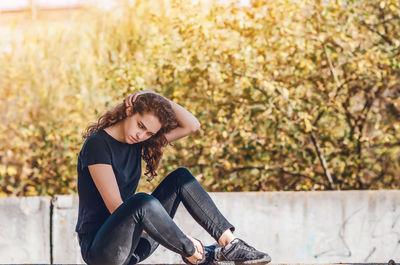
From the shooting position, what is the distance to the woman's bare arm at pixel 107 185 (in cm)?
352

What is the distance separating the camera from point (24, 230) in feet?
19.1

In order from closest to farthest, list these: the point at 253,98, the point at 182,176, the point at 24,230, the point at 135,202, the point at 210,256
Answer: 1. the point at 135,202
2. the point at 210,256
3. the point at 182,176
4. the point at 24,230
5. the point at 253,98

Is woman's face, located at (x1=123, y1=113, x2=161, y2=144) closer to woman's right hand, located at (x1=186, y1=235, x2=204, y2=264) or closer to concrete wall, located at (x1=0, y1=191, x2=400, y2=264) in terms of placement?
woman's right hand, located at (x1=186, y1=235, x2=204, y2=264)

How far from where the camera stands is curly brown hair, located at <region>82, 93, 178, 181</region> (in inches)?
148

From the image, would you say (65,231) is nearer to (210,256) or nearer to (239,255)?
(210,256)

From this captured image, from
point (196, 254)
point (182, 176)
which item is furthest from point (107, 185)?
point (196, 254)

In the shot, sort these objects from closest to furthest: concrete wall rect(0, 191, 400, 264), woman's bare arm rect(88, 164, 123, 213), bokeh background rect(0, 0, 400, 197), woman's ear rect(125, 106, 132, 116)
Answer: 1. woman's bare arm rect(88, 164, 123, 213)
2. woman's ear rect(125, 106, 132, 116)
3. concrete wall rect(0, 191, 400, 264)
4. bokeh background rect(0, 0, 400, 197)

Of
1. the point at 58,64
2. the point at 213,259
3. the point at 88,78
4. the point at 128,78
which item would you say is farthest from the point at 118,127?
the point at 58,64

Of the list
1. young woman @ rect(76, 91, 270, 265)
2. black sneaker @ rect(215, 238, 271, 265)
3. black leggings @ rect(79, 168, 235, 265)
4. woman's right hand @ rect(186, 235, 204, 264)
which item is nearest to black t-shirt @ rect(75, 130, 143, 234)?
young woman @ rect(76, 91, 270, 265)

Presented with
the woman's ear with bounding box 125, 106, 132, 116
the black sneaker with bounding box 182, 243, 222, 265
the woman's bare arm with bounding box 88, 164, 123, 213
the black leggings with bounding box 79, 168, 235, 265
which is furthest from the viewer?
the woman's ear with bounding box 125, 106, 132, 116

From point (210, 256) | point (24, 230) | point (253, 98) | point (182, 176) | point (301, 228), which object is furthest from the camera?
point (253, 98)

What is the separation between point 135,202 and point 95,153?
41 centimetres

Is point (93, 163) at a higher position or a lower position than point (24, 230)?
higher

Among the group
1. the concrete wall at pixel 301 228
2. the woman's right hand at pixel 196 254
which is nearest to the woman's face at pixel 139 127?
the woman's right hand at pixel 196 254
